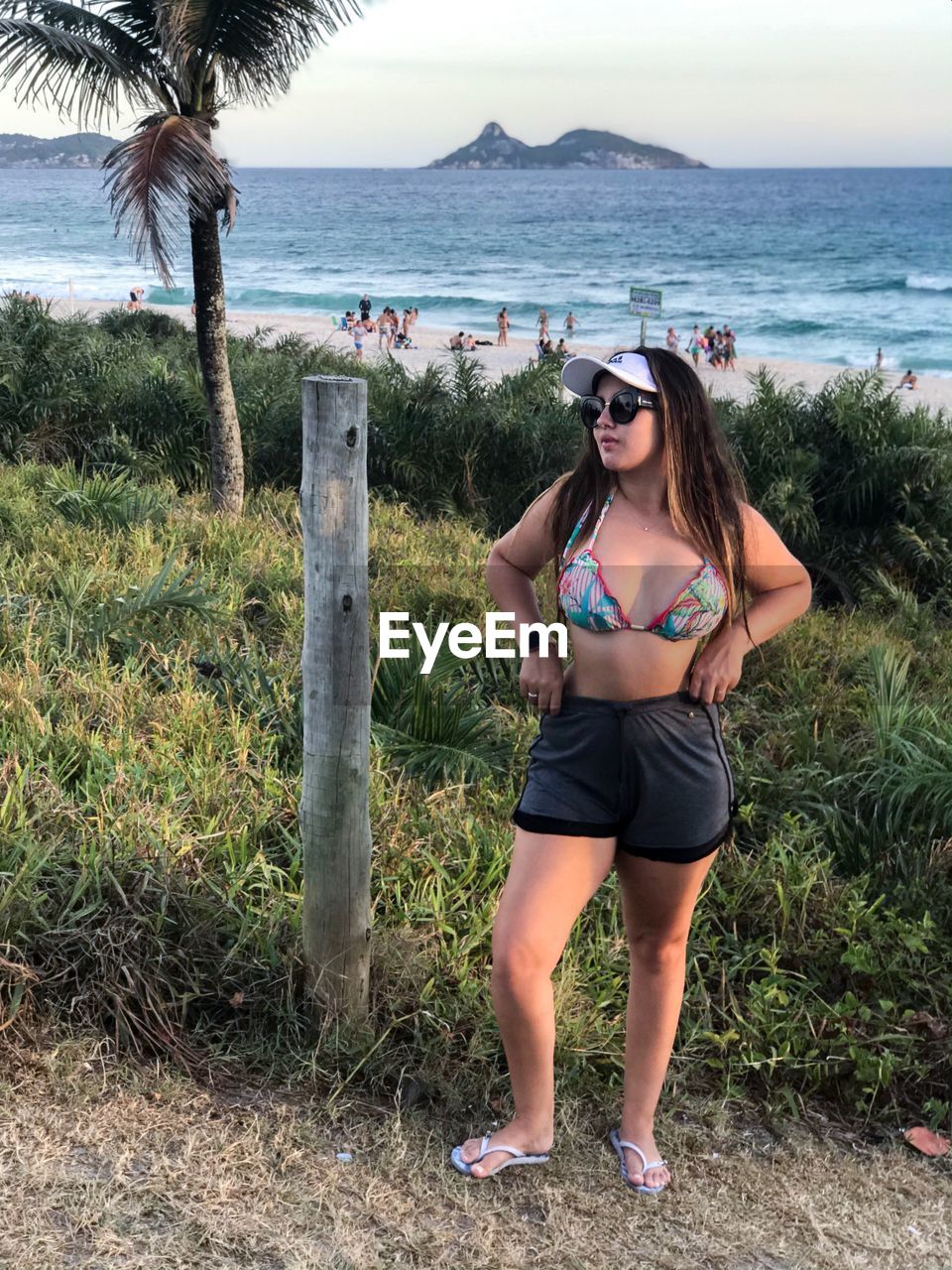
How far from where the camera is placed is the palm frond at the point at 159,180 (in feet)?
27.7

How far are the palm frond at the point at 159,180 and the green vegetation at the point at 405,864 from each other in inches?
115

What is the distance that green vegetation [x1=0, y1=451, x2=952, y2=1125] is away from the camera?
11.8 ft

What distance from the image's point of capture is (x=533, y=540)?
10.0ft

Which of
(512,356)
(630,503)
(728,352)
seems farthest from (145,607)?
(512,356)

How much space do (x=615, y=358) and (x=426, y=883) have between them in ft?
6.61

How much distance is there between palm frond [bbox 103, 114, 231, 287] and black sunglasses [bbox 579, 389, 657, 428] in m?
6.33

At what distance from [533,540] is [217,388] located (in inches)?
287

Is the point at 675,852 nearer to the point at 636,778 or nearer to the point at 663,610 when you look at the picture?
the point at 636,778

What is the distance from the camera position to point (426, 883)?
4.10 m

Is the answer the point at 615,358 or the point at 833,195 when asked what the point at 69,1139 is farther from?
the point at 833,195

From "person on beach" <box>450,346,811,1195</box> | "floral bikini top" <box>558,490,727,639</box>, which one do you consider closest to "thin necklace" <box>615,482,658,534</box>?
"person on beach" <box>450,346,811,1195</box>

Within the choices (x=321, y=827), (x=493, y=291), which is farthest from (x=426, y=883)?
(x=493, y=291)

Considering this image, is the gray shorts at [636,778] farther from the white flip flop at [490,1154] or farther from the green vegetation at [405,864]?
the green vegetation at [405,864]

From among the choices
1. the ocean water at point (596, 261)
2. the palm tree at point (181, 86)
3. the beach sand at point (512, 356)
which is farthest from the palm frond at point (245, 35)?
the beach sand at point (512, 356)
